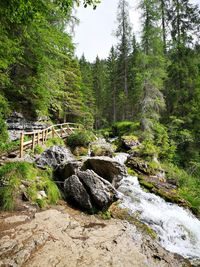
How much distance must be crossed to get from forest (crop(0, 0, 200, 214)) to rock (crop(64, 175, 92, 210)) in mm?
4044

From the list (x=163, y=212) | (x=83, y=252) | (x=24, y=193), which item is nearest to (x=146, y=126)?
(x=163, y=212)

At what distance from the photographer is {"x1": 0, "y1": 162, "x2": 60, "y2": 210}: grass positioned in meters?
6.79

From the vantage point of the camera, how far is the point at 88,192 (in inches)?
321

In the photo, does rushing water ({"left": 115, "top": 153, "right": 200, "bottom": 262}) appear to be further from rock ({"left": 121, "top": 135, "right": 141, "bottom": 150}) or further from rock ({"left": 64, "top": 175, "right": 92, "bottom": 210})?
rock ({"left": 121, "top": 135, "right": 141, "bottom": 150})

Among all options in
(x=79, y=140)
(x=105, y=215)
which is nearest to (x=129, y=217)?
(x=105, y=215)

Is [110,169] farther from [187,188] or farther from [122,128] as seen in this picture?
[122,128]

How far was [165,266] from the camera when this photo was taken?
5.33 metres

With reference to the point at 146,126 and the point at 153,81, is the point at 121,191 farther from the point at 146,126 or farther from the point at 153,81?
the point at 153,81

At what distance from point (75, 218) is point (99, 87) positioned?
127 ft

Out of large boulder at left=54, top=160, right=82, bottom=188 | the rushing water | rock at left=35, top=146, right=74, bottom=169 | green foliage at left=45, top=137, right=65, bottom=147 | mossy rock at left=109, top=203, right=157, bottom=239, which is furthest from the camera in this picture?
green foliage at left=45, top=137, right=65, bottom=147

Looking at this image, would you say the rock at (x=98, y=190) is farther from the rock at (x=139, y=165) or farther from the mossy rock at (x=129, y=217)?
the rock at (x=139, y=165)

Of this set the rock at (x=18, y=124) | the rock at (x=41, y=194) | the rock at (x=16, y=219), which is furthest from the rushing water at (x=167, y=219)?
the rock at (x=18, y=124)

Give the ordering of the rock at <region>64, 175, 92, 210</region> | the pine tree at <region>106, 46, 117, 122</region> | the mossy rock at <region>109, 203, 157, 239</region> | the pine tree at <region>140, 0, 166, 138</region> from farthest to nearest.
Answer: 1. the pine tree at <region>106, 46, 117, 122</region>
2. the pine tree at <region>140, 0, 166, 138</region>
3. the rock at <region>64, 175, 92, 210</region>
4. the mossy rock at <region>109, 203, 157, 239</region>

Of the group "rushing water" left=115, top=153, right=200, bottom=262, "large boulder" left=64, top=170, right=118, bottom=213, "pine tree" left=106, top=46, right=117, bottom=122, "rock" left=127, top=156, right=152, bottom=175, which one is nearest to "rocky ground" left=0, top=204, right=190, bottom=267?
"large boulder" left=64, top=170, right=118, bottom=213
